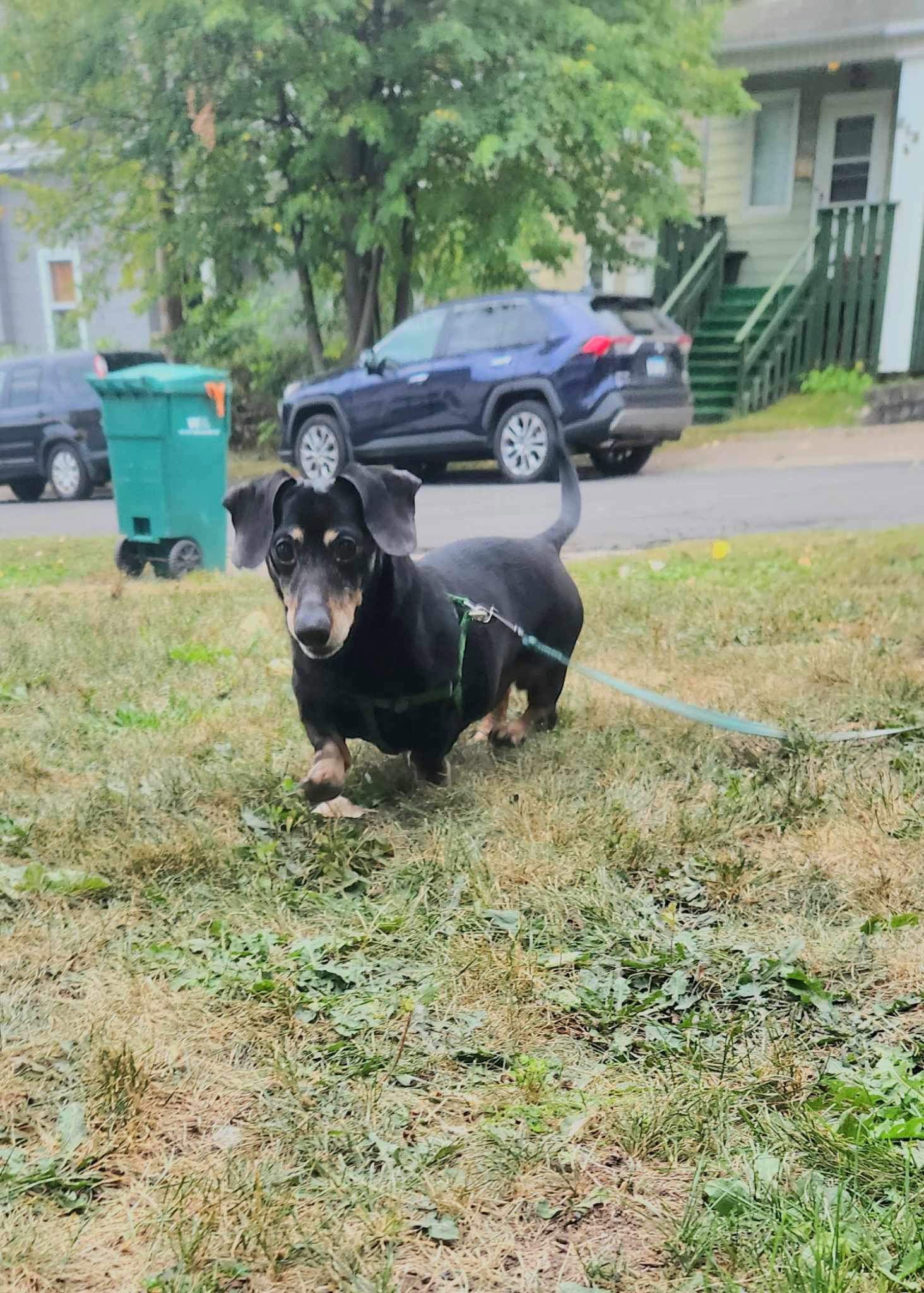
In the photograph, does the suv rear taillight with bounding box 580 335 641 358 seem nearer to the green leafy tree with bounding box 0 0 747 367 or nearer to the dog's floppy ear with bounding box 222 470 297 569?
the green leafy tree with bounding box 0 0 747 367

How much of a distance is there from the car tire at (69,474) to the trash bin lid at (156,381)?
13.9 ft

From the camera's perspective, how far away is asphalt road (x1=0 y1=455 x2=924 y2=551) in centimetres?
880

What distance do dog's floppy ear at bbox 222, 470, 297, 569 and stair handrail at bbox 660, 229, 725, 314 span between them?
15.3 m

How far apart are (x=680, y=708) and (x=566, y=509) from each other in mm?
1202

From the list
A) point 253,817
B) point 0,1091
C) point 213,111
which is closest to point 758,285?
point 213,111

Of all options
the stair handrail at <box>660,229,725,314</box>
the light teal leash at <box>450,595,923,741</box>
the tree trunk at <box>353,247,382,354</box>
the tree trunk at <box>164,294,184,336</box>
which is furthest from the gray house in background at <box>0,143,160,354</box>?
the light teal leash at <box>450,595,923,741</box>

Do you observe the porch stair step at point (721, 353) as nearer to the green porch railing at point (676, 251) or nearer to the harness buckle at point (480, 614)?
the green porch railing at point (676, 251)

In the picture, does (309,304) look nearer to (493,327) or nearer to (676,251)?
(493,327)

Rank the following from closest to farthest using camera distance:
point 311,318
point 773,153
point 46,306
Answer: point 311,318 → point 773,153 → point 46,306

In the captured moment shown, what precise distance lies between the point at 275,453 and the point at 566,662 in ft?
40.3

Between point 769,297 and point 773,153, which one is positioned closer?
point 769,297

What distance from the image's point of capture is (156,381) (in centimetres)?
749

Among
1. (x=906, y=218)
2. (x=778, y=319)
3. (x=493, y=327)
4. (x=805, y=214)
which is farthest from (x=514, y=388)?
(x=805, y=214)

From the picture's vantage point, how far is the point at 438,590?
338 centimetres
